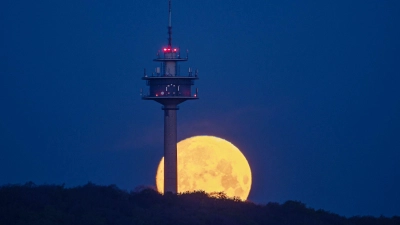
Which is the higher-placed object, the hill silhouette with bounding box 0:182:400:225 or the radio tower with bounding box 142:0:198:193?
the radio tower with bounding box 142:0:198:193

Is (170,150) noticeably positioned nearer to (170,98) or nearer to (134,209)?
(170,98)

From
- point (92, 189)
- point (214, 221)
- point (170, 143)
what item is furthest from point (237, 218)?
point (170, 143)

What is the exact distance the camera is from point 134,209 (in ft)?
177

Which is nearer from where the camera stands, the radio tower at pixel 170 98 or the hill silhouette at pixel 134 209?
the hill silhouette at pixel 134 209

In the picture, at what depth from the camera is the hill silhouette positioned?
49.3 metres

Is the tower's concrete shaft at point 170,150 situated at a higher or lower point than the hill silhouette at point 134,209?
higher

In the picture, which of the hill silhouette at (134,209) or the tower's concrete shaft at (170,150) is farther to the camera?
the tower's concrete shaft at (170,150)

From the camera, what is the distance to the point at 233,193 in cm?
7931

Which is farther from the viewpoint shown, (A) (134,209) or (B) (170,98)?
(B) (170,98)

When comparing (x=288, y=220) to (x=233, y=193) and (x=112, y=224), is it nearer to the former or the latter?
(x=112, y=224)

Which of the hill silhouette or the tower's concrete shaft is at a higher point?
the tower's concrete shaft

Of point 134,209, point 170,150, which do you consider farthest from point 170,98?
point 134,209

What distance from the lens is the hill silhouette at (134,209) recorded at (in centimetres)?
4928

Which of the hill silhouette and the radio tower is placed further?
the radio tower
